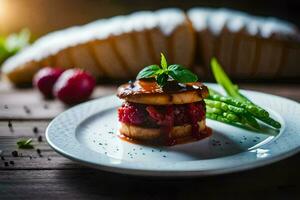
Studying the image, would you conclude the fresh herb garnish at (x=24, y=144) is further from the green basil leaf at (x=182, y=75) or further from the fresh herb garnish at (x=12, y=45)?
the fresh herb garnish at (x=12, y=45)

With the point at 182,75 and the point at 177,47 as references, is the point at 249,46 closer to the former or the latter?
the point at 177,47

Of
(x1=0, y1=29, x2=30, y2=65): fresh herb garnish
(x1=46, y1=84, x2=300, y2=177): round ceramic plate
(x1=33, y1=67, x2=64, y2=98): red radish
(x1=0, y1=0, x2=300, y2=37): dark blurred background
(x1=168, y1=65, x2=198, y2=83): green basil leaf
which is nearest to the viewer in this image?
(x1=46, y1=84, x2=300, y2=177): round ceramic plate

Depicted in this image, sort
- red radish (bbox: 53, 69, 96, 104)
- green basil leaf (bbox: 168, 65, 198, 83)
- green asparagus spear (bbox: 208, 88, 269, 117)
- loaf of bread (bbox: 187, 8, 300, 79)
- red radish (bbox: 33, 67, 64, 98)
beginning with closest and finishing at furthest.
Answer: green basil leaf (bbox: 168, 65, 198, 83) → green asparagus spear (bbox: 208, 88, 269, 117) → red radish (bbox: 53, 69, 96, 104) → red radish (bbox: 33, 67, 64, 98) → loaf of bread (bbox: 187, 8, 300, 79)

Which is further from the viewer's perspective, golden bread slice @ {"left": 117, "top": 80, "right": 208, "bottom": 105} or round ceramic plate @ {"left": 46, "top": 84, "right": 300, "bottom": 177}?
golden bread slice @ {"left": 117, "top": 80, "right": 208, "bottom": 105}

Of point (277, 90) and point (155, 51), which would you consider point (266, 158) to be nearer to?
point (277, 90)

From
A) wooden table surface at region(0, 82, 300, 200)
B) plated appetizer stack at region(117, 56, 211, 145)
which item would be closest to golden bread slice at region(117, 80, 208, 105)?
plated appetizer stack at region(117, 56, 211, 145)

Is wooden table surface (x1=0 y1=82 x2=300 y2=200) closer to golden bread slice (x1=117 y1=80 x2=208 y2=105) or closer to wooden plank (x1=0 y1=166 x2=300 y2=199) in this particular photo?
wooden plank (x1=0 y1=166 x2=300 y2=199)
